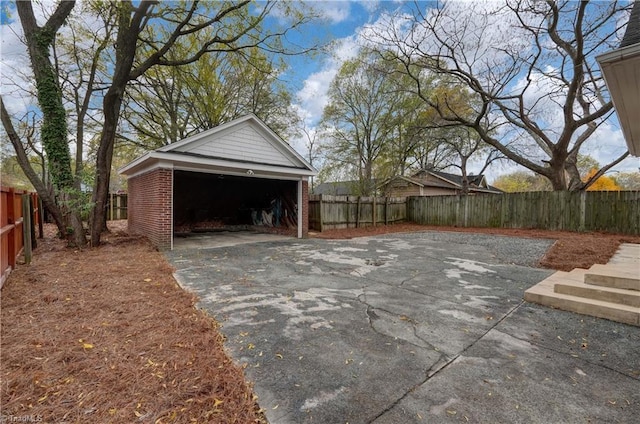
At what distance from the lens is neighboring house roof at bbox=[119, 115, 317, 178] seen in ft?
25.7

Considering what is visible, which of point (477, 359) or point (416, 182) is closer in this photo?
point (477, 359)

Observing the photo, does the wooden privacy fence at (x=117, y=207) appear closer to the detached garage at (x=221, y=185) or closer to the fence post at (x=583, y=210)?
the detached garage at (x=221, y=185)

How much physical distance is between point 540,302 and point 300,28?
404 inches

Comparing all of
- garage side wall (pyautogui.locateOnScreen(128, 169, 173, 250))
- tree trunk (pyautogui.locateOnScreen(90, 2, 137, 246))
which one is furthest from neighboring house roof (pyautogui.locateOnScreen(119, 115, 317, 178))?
tree trunk (pyautogui.locateOnScreen(90, 2, 137, 246))

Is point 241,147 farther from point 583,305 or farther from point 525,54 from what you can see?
point 525,54

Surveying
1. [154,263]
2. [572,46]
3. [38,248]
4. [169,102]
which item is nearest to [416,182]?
[572,46]

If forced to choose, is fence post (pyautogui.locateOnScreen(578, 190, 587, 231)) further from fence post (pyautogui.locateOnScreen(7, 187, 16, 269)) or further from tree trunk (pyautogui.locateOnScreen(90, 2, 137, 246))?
fence post (pyautogui.locateOnScreen(7, 187, 16, 269))

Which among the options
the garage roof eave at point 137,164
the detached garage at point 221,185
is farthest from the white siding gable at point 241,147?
the garage roof eave at point 137,164

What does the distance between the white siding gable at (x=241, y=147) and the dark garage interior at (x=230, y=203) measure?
180 cm

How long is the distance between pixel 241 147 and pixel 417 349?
8192mm

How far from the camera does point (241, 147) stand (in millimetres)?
9203

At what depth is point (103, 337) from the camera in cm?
261

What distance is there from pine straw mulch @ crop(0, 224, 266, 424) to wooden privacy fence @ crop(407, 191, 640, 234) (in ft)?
46.1

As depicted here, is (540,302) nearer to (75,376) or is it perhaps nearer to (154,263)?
(75,376)
